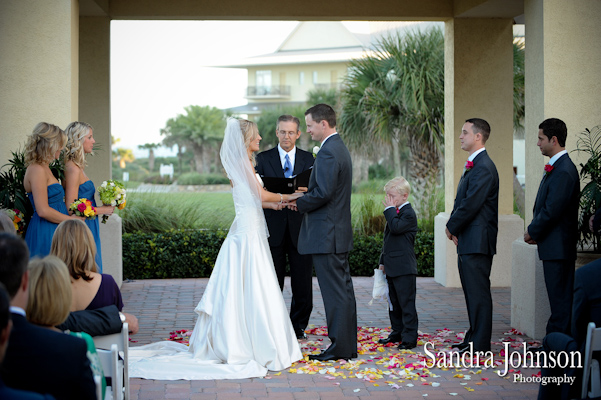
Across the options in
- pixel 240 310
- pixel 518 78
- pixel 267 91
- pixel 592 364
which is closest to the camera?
pixel 592 364

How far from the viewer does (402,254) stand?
20.0ft

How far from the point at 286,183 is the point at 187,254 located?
A: 495 centimetres

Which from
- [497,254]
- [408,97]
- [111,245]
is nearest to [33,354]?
[111,245]

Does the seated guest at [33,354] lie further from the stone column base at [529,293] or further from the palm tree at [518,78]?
the palm tree at [518,78]

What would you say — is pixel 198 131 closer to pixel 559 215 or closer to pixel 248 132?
pixel 248 132

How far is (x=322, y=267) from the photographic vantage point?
18.6ft

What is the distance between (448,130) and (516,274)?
3560mm

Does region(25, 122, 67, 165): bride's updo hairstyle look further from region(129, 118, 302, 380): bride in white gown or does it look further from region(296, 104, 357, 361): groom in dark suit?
region(296, 104, 357, 361): groom in dark suit

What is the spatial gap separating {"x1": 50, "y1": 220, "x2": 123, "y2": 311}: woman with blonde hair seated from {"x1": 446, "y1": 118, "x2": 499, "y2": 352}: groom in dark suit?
3.15 meters

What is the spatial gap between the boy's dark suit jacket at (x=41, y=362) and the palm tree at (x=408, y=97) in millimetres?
10504

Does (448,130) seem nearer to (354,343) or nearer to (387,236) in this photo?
(387,236)

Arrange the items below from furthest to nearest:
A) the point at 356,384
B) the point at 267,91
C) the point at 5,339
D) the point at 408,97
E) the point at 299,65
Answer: the point at 267,91
the point at 299,65
the point at 408,97
the point at 356,384
the point at 5,339

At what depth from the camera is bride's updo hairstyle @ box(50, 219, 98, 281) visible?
3.92 meters

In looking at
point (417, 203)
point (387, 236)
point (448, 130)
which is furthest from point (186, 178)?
point (387, 236)
